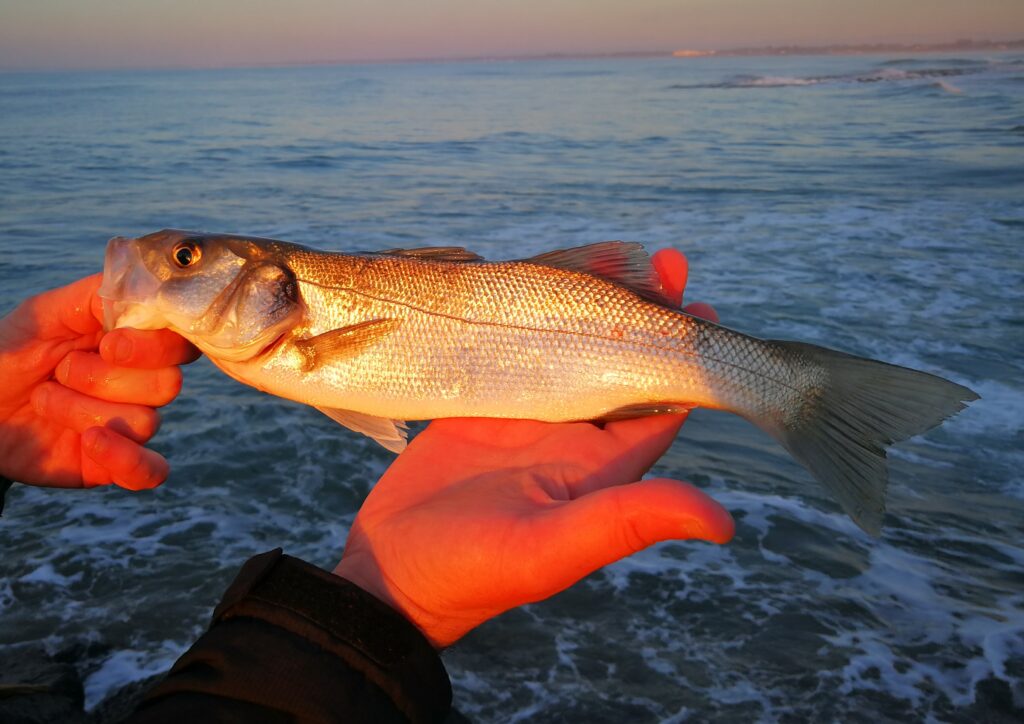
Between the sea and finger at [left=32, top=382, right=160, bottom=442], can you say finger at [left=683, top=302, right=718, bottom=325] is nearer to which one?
the sea

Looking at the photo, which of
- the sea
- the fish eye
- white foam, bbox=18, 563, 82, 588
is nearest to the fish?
the fish eye

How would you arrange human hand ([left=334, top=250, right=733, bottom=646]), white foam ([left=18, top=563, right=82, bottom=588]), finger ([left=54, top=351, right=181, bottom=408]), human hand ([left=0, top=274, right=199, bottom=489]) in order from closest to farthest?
human hand ([left=334, top=250, right=733, bottom=646]) → human hand ([left=0, top=274, right=199, bottom=489]) → finger ([left=54, top=351, right=181, bottom=408]) → white foam ([left=18, top=563, right=82, bottom=588])

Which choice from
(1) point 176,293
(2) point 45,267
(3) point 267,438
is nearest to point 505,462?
(1) point 176,293

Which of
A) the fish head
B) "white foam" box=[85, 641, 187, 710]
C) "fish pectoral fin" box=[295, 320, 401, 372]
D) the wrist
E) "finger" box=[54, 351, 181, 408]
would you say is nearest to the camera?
the wrist

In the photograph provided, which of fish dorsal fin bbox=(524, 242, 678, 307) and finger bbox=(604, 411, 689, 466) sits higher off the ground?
fish dorsal fin bbox=(524, 242, 678, 307)

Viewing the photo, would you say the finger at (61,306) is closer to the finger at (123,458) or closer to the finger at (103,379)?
the finger at (103,379)

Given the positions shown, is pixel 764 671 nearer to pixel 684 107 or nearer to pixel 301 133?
pixel 301 133

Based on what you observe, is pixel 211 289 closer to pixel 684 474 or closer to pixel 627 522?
pixel 627 522

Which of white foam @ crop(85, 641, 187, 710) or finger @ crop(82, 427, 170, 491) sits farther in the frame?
white foam @ crop(85, 641, 187, 710)

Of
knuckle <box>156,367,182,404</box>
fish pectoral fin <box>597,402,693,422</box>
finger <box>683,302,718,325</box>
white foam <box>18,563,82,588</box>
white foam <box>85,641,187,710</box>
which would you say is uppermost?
finger <box>683,302,718,325</box>
